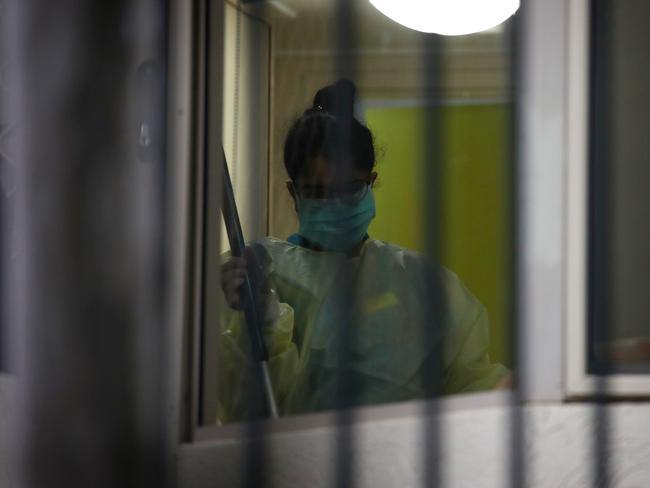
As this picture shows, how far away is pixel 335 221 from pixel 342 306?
5.8 inches

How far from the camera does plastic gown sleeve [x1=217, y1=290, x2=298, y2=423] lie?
1675mm

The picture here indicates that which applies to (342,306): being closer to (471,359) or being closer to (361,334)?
(361,334)

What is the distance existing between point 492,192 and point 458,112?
0.46 feet

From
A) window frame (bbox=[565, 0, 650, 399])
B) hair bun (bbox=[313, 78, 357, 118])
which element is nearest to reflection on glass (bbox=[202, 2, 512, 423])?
hair bun (bbox=[313, 78, 357, 118])

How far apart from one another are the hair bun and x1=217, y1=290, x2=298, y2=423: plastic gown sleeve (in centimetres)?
37

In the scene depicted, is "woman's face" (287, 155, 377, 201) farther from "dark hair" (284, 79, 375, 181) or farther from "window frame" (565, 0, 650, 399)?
"window frame" (565, 0, 650, 399)

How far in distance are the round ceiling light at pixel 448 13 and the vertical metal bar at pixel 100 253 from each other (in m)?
0.39

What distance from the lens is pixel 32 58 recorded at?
168cm

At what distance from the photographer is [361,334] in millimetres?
1626

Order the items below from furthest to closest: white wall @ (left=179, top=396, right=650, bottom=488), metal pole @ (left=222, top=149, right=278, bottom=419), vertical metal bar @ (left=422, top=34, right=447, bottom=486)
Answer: metal pole @ (left=222, top=149, right=278, bottom=419)
vertical metal bar @ (left=422, top=34, right=447, bottom=486)
white wall @ (left=179, top=396, right=650, bottom=488)

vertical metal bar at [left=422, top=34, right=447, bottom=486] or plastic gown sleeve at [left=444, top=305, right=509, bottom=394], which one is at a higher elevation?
vertical metal bar at [left=422, top=34, right=447, bottom=486]

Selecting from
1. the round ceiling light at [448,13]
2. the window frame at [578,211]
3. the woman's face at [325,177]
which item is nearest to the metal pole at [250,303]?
the woman's face at [325,177]

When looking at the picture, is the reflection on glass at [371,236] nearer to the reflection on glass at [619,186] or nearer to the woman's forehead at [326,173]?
the woman's forehead at [326,173]

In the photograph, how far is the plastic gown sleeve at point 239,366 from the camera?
167 cm
